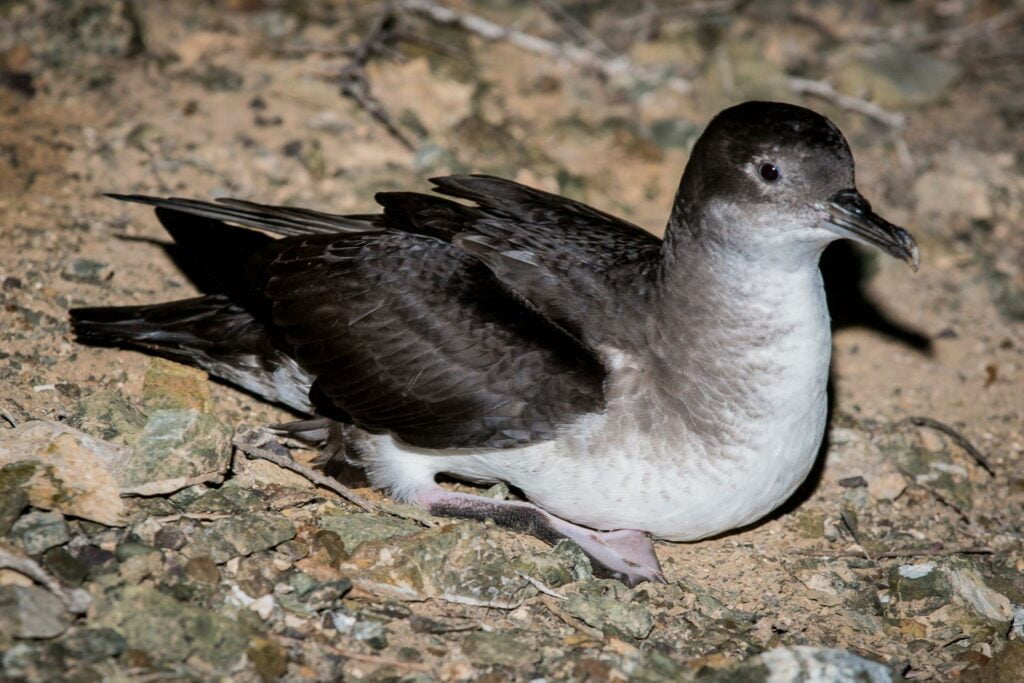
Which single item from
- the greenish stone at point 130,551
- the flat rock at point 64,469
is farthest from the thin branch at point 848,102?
the greenish stone at point 130,551

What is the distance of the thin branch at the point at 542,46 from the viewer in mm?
9141

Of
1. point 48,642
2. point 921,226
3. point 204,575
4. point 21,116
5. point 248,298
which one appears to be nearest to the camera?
point 48,642

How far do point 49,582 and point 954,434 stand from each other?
4789 millimetres

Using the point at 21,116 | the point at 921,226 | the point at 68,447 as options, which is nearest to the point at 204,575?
the point at 68,447

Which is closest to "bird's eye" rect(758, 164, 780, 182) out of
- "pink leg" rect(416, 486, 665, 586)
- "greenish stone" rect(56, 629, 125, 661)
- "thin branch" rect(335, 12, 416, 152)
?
"pink leg" rect(416, 486, 665, 586)

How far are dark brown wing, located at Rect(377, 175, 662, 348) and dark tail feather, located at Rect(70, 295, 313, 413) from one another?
3.12ft

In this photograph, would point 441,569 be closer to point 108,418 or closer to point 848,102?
point 108,418

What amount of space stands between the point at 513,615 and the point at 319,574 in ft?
2.77

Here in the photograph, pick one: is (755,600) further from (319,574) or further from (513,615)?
(319,574)

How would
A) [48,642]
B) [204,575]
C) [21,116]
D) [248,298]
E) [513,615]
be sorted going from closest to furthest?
1. [48,642]
2. [204,575]
3. [513,615]
4. [248,298]
5. [21,116]

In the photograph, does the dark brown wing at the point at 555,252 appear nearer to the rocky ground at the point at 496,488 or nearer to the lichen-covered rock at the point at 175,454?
the rocky ground at the point at 496,488

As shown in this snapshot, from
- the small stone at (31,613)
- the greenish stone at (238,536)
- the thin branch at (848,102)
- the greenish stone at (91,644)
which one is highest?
the thin branch at (848,102)

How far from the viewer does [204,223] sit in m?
6.39

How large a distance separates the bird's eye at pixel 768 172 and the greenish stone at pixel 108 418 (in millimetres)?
3086
